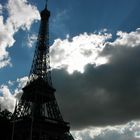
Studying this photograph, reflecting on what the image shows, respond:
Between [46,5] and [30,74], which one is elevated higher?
[46,5]

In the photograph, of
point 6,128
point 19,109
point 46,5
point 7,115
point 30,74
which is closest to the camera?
point 6,128

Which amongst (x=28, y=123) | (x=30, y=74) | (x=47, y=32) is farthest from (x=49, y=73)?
(x=28, y=123)

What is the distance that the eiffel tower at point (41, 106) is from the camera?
115 m

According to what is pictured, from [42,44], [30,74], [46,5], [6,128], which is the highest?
[46,5]

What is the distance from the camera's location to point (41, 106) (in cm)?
12731

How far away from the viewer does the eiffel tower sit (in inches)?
4532

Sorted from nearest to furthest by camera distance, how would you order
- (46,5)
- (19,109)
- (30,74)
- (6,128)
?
(6,128) → (19,109) → (30,74) → (46,5)

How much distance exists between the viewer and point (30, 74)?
131625 millimetres

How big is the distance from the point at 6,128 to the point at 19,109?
74.3 feet

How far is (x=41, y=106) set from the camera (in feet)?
418

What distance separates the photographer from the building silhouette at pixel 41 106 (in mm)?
115062

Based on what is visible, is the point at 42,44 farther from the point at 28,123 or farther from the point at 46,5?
the point at 28,123

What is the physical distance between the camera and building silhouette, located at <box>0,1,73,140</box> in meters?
115

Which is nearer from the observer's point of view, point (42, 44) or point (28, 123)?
point (28, 123)
